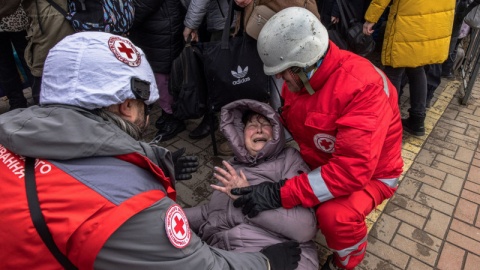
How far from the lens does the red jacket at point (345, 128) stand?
71.1 inches

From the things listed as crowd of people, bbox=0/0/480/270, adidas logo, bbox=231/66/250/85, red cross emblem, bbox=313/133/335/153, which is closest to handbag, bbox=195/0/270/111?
adidas logo, bbox=231/66/250/85

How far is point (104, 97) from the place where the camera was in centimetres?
120

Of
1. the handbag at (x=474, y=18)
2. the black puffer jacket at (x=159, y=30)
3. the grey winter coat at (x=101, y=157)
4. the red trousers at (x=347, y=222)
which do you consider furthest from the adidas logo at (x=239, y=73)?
the handbag at (x=474, y=18)

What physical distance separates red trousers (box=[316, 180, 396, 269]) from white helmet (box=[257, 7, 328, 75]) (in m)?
0.84

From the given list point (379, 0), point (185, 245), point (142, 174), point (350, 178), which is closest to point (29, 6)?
point (142, 174)

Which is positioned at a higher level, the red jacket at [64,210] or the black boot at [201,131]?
the red jacket at [64,210]

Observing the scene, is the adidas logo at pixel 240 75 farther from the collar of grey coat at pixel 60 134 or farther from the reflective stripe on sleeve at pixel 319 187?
the collar of grey coat at pixel 60 134

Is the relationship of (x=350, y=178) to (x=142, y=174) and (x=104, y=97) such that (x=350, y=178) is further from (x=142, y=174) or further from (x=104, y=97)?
(x=104, y=97)

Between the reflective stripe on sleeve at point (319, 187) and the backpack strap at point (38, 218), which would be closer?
the backpack strap at point (38, 218)

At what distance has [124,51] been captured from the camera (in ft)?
A: 4.31

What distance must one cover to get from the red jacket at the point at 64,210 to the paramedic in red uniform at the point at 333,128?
103 cm

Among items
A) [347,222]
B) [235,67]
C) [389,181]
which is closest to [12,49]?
[235,67]

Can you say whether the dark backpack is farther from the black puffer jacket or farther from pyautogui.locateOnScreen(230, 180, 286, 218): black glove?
pyautogui.locateOnScreen(230, 180, 286, 218): black glove

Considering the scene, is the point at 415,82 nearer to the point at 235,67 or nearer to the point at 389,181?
the point at 389,181
